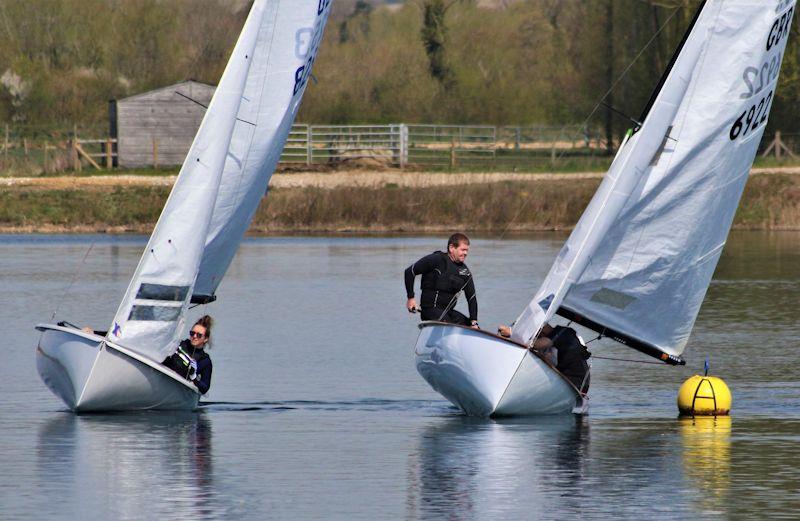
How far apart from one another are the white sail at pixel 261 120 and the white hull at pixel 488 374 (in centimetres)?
348

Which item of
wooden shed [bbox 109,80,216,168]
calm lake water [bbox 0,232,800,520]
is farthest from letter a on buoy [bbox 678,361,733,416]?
wooden shed [bbox 109,80,216,168]

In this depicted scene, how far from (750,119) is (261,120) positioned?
20.0 feet

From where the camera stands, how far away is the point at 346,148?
6725 cm

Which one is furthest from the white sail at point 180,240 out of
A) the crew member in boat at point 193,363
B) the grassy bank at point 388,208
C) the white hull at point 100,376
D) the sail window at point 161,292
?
the grassy bank at point 388,208

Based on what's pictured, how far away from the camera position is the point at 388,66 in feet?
322

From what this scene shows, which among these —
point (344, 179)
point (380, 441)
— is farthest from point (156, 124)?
point (380, 441)

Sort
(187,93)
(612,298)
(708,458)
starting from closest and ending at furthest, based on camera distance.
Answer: (708,458)
(612,298)
(187,93)

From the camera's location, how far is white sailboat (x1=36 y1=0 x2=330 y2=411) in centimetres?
1916

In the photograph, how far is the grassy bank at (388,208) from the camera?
5588cm

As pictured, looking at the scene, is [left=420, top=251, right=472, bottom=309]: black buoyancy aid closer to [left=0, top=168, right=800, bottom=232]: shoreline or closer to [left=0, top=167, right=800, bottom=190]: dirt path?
[left=0, top=168, right=800, bottom=232]: shoreline

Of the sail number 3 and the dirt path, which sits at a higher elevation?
the sail number 3

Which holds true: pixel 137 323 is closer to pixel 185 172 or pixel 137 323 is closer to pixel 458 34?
pixel 185 172

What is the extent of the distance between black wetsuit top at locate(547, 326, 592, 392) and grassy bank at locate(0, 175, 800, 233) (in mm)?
35989

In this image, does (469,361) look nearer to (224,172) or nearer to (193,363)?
(193,363)
